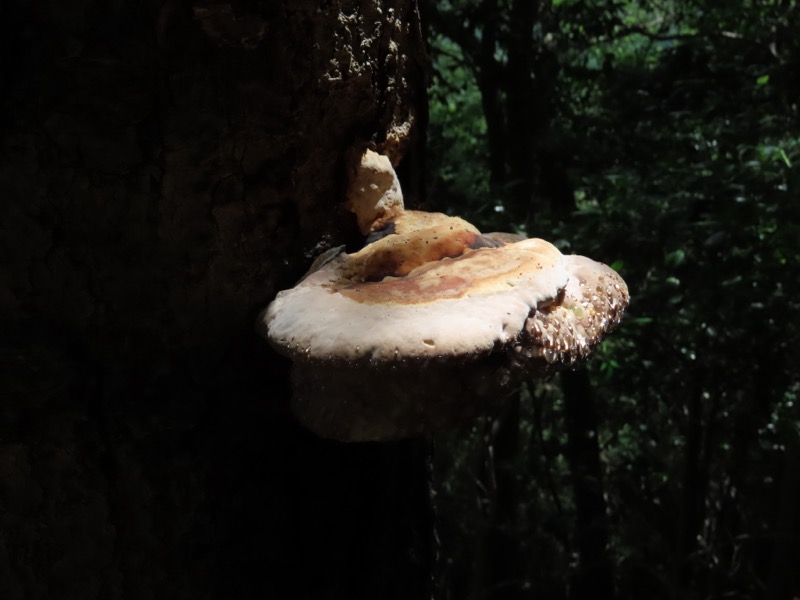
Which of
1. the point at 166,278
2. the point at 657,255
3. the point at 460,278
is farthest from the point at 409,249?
the point at 657,255

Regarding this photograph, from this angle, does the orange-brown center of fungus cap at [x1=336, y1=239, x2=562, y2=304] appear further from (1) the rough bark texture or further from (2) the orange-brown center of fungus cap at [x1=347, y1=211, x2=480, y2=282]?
(1) the rough bark texture

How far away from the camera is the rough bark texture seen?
1.00 meters

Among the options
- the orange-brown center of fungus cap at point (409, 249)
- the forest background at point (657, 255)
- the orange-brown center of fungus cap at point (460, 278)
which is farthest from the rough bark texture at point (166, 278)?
the forest background at point (657, 255)

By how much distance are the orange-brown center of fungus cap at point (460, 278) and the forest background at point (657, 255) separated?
77.4 inches

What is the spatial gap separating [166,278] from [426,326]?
0.50 meters

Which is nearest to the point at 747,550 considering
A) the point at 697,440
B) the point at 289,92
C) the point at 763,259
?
the point at 697,440

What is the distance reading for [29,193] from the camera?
1.02 meters

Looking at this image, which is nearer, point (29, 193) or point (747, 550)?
point (29, 193)

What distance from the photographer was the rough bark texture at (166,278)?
100cm

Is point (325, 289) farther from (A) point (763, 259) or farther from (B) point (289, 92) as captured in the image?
(A) point (763, 259)

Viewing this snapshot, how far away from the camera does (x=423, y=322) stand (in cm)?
91

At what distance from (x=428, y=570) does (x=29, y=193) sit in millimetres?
1162

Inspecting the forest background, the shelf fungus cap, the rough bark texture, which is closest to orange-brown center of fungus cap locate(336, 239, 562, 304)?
the shelf fungus cap

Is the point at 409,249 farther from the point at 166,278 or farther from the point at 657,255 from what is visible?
the point at 657,255
